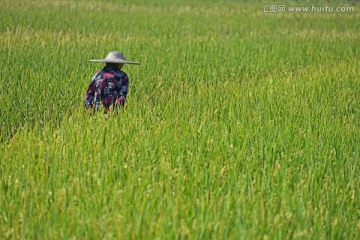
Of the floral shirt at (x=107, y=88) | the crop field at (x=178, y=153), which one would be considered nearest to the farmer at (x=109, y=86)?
the floral shirt at (x=107, y=88)

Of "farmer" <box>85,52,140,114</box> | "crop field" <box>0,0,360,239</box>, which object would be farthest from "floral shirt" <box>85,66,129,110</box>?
"crop field" <box>0,0,360,239</box>

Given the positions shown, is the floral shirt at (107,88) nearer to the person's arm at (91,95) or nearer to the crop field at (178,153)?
the person's arm at (91,95)

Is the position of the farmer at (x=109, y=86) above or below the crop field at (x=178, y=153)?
above

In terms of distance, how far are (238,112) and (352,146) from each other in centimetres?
123

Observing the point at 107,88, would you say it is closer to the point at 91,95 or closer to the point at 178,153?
the point at 91,95

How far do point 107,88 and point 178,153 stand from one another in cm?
186

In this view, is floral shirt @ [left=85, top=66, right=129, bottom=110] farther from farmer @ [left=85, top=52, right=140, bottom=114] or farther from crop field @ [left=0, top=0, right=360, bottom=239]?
crop field @ [left=0, top=0, right=360, bottom=239]

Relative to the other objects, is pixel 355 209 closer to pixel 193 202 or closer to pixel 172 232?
pixel 193 202

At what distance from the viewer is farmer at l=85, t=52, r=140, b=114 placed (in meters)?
6.32

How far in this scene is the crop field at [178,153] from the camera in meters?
3.35

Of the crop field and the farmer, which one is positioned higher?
the farmer

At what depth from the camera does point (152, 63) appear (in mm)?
9789

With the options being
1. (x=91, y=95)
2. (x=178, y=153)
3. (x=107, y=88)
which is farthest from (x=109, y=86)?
(x=178, y=153)

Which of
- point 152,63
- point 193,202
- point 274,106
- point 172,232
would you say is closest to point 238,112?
point 274,106
